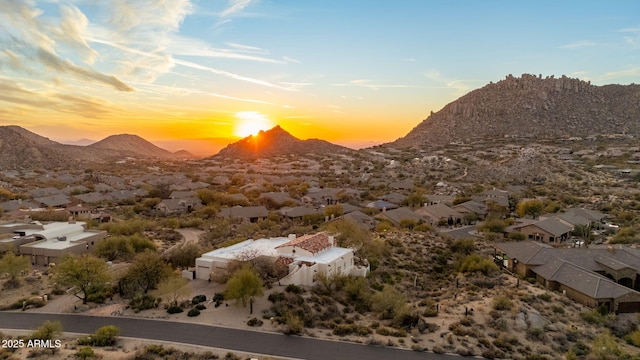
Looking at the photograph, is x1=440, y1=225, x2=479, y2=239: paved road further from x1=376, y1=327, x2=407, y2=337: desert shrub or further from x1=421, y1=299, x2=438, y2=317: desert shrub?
x1=376, y1=327, x2=407, y2=337: desert shrub

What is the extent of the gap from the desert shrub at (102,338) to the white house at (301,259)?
10.3 metres

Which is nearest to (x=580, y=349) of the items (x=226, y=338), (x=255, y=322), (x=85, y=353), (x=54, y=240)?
(x=255, y=322)

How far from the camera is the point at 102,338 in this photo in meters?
20.5

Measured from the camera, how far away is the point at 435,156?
118500 millimetres

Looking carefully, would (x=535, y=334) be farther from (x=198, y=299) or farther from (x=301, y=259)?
(x=198, y=299)

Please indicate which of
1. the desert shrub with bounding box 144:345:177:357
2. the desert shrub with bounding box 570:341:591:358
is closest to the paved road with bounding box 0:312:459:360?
the desert shrub with bounding box 144:345:177:357

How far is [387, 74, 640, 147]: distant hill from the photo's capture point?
455 ft

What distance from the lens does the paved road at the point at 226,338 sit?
20484 millimetres

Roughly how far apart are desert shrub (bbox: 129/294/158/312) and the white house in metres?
5.39

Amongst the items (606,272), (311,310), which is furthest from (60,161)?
(606,272)

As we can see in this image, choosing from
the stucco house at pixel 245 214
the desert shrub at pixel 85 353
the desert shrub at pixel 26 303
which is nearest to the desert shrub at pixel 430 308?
the desert shrub at pixel 85 353

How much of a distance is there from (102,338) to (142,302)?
544 cm

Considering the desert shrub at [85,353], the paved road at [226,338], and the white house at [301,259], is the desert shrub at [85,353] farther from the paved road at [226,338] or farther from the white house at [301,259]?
the white house at [301,259]

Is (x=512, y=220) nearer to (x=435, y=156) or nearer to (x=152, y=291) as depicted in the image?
(x=152, y=291)
